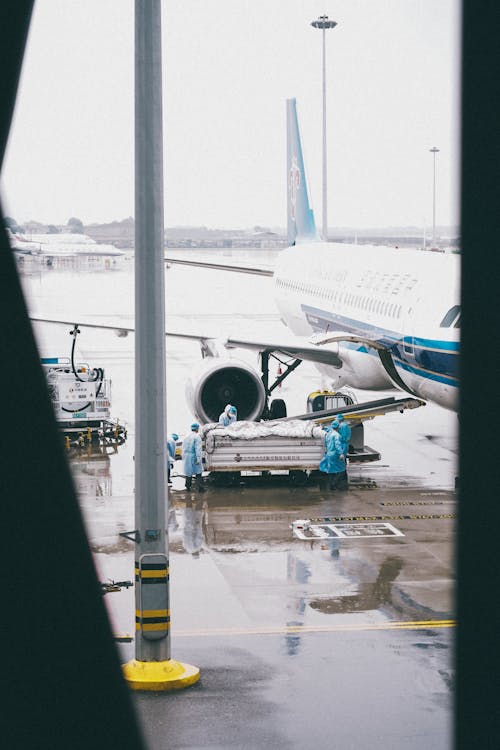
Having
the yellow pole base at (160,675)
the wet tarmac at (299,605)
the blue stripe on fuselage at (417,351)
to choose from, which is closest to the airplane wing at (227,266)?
the blue stripe on fuselage at (417,351)

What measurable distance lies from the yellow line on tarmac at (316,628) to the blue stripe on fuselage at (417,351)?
20.0 feet

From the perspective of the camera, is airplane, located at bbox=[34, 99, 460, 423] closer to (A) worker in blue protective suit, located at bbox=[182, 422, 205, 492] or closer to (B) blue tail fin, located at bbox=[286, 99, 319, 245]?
(A) worker in blue protective suit, located at bbox=[182, 422, 205, 492]

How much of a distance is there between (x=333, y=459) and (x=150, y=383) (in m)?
10.1

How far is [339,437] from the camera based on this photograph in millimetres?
19672

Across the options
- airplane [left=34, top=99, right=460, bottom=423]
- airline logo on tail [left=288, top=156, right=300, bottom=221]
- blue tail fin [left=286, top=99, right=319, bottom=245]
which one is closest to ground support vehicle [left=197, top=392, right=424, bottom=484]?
airplane [left=34, top=99, right=460, bottom=423]

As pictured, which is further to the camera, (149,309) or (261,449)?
(261,449)

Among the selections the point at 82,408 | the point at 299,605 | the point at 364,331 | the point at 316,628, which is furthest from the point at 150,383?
the point at 82,408

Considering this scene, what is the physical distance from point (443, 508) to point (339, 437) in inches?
95.2

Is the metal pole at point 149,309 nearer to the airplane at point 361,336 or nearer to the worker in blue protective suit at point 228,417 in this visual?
the airplane at point 361,336

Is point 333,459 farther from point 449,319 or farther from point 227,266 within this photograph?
point 227,266

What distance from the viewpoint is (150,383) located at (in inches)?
392

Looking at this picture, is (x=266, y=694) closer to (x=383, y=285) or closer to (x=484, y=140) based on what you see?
(x=484, y=140)

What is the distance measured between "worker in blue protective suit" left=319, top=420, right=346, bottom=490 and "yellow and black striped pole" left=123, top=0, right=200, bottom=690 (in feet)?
31.2

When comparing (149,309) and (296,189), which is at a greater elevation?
(296,189)
